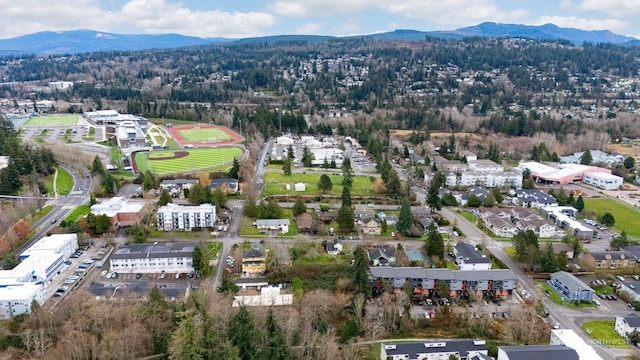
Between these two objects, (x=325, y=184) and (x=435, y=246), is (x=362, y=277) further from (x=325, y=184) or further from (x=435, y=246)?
(x=325, y=184)

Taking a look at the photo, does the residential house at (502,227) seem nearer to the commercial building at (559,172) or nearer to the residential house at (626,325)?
the residential house at (626,325)

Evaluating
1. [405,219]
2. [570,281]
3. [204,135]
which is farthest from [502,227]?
[204,135]

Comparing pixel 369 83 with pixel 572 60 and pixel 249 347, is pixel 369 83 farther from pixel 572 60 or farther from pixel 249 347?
pixel 249 347

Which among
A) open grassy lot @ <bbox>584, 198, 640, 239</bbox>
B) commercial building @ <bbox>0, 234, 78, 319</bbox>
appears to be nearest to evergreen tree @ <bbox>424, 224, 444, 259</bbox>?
open grassy lot @ <bbox>584, 198, 640, 239</bbox>

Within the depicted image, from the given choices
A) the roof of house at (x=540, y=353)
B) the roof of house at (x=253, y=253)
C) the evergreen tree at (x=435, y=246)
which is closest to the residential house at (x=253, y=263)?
the roof of house at (x=253, y=253)

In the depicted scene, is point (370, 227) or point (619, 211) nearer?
point (370, 227)

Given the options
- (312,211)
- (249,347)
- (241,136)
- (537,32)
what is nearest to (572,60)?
(241,136)
